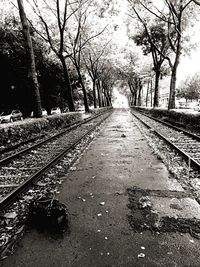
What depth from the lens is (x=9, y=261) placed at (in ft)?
8.68

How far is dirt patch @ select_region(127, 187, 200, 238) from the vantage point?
10.8 ft

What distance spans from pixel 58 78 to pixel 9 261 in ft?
104

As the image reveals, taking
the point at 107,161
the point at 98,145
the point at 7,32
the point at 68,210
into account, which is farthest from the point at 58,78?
the point at 68,210

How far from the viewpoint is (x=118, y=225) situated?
3.40 m

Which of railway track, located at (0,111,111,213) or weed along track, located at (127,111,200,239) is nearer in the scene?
weed along track, located at (127,111,200,239)

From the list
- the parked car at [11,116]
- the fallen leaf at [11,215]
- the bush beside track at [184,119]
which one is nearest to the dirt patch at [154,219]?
the fallen leaf at [11,215]

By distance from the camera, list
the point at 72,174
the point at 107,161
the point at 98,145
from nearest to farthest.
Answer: the point at 72,174, the point at 107,161, the point at 98,145

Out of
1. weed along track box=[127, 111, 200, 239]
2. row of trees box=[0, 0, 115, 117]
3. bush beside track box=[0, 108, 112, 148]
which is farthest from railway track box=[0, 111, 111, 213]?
row of trees box=[0, 0, 115, 117]

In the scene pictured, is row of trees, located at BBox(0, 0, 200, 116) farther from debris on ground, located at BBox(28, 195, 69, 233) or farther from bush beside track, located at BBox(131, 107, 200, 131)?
debris on ground, located at BBox(28, 195, 69, 233)

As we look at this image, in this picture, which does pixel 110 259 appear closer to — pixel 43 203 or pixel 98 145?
pixel 43 203

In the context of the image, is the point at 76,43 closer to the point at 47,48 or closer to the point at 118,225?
the point at 47,48

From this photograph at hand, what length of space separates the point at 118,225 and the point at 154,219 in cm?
59

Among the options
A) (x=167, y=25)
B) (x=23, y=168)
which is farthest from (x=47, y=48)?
(x=23, y=168)

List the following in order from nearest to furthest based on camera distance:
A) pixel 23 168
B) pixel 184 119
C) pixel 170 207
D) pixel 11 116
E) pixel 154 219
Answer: pixel 154 219 → pixel 170 207 → pixel 23 168 → pixel 184 119 → pixel 11 116
